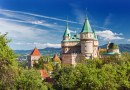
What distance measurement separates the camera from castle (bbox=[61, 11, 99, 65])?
61.2 metres

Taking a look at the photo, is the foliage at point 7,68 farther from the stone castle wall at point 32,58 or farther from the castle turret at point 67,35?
the castle turret at point 67,35

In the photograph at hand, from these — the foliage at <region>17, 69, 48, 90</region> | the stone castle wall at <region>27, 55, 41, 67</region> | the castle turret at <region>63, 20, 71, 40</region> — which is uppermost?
the castle turret at <region>63, 20, 71, 40</region>

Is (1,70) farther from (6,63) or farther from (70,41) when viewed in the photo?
(70,41)

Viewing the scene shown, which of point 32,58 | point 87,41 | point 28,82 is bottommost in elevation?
point 28,82

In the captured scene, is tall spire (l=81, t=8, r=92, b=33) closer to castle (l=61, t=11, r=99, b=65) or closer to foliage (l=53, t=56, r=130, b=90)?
castle (l=61, t=11, r=99, b=65)

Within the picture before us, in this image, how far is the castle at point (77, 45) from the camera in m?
61.2

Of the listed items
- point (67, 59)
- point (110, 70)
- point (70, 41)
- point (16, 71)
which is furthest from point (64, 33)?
point (16, 71)

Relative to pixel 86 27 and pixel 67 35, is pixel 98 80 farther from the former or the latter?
pixel 67 35

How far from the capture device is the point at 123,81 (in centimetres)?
2748

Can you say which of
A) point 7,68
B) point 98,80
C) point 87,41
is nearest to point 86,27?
point 87,41

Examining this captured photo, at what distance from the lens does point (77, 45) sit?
2756 inches

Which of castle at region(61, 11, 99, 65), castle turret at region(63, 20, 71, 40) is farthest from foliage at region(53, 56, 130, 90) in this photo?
castle turret at region(63, 20, 71, 40)

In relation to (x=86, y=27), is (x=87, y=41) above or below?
below

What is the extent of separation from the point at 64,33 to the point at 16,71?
1913 inches
